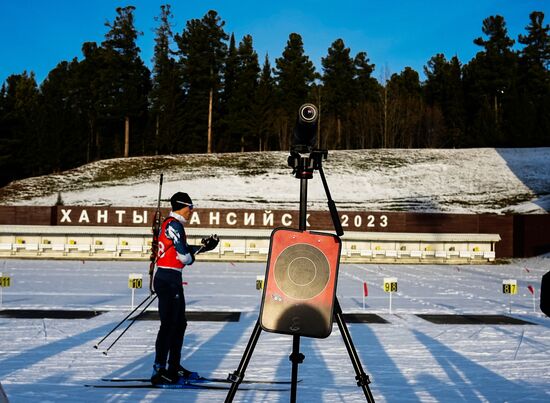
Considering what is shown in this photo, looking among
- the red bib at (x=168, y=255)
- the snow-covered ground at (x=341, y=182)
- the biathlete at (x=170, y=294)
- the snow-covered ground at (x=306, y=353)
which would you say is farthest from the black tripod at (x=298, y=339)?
the snow-covered ground at (x=341, y=182)

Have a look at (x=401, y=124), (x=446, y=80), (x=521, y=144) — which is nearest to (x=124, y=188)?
(x=401, y=124)

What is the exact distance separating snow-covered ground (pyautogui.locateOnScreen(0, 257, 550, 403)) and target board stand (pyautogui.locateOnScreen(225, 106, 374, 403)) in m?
2.28

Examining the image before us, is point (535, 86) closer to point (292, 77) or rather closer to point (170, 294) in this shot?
point (292, 77)

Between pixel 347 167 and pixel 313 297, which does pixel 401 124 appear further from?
pixel 313 297

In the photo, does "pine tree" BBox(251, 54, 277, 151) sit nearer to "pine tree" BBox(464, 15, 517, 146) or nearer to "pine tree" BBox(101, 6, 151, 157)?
"pine tree" BBox(101, 6, 151, 157)

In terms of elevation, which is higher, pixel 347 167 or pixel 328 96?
pixel 328 96

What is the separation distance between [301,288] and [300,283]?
42mm

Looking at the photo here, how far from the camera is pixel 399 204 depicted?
4584cm

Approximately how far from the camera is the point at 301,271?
13.2 feet

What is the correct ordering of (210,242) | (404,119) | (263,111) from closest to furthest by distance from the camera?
(210,242) < (263,111) < (404,119)

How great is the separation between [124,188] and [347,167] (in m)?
24.4

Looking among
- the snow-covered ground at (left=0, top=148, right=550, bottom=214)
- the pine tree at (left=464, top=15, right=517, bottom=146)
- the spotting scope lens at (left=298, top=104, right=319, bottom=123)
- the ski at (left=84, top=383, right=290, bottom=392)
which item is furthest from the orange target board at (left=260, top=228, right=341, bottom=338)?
the pine tree at (left=464, top=15, right=517, bottom=146)

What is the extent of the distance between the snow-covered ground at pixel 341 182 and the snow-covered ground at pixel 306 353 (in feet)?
96.0

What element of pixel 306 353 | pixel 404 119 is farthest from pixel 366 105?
pixel 306 353
